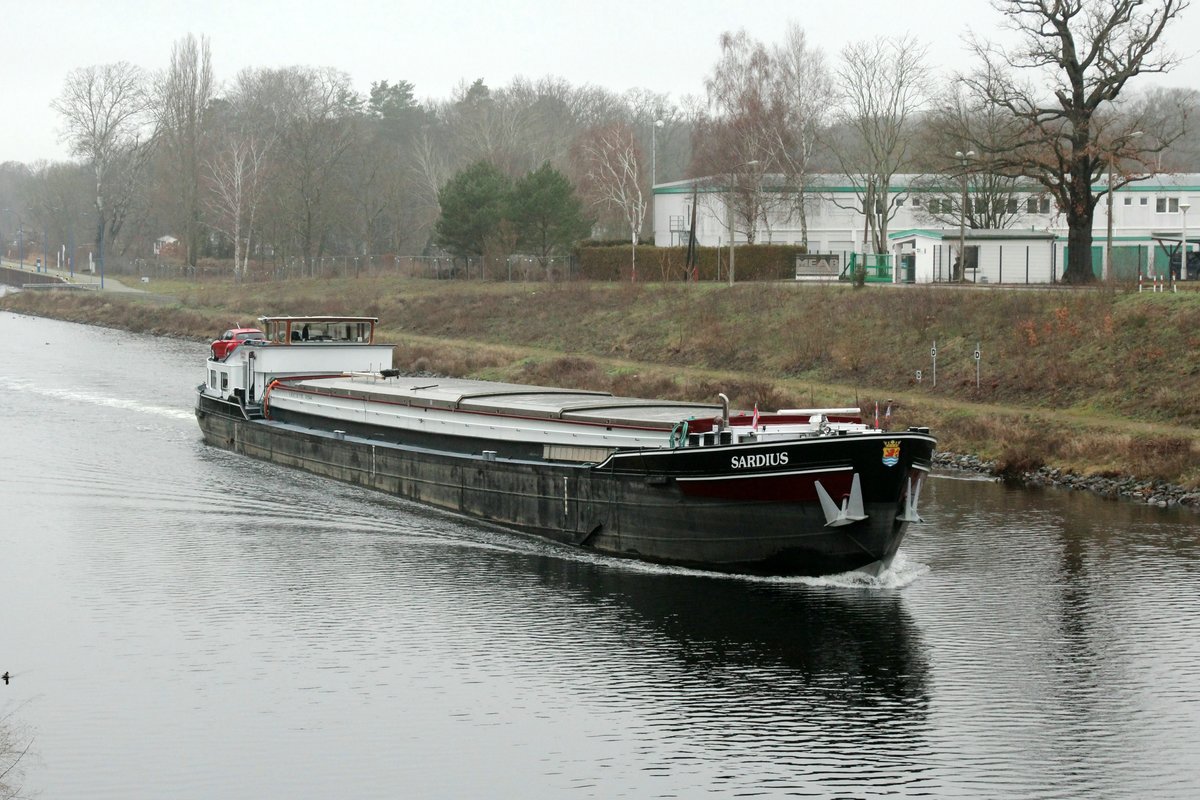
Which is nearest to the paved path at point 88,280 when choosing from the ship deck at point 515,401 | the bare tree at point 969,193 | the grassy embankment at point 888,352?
the grassy embankment at point 888,352

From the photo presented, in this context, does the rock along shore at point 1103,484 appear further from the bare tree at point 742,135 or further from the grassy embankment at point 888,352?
the bare tree at point 742,135

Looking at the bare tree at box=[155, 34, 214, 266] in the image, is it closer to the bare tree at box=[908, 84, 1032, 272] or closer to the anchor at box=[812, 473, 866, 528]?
the bare tree at box=[908, 84, 1032, 272]

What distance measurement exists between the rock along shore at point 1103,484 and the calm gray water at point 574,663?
1.20 metres

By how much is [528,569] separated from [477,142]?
103 metres

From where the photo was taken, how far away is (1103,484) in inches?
1351

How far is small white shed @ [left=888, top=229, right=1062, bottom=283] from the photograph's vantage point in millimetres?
67062

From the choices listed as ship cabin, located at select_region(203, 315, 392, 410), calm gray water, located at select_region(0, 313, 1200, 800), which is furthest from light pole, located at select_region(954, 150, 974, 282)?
calm gray water, located at select_region(0, 313, 1200, 800)

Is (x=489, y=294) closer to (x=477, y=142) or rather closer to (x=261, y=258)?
(x=477, y=142)

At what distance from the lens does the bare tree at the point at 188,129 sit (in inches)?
4811

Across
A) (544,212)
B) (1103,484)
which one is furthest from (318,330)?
(544,212)

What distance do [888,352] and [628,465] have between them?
27394mm

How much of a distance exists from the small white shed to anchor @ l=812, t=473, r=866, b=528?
→ 43.9 m

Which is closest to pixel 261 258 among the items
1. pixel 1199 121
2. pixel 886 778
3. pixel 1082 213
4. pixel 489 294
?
pixel 489 294

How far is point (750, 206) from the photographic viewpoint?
85.4 meters
